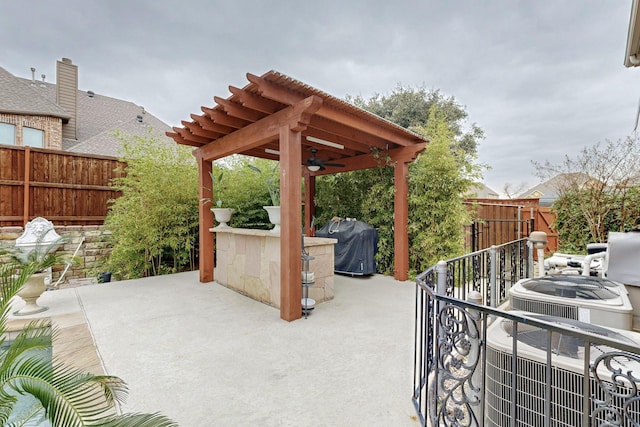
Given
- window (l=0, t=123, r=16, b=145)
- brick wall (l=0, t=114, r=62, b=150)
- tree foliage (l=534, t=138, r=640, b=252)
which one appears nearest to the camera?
tree foliage (l=534, t=138, r=640, b=252)

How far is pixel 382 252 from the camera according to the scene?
618 cm

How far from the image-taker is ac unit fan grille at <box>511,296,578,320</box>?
1.94m

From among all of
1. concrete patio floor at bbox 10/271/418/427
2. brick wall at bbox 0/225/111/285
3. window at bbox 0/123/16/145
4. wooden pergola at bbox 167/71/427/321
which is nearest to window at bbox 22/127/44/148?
window at bbox 0/123/16/145

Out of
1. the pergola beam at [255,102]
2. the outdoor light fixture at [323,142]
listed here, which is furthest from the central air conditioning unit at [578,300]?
the outdoor light fixture at [323,142]

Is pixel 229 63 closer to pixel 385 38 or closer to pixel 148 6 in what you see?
pixel 148 6

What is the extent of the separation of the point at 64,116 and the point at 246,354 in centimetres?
1283

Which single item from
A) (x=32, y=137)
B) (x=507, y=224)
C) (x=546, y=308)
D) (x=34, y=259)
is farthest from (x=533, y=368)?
(x=32, y=137)

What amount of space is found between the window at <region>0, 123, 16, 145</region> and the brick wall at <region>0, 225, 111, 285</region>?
5.60 metres

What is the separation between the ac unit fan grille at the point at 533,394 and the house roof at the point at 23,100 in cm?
1447

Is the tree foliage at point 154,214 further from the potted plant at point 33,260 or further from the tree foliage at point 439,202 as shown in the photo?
the tree foliage at point 439,202

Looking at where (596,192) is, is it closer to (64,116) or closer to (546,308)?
(546,308)

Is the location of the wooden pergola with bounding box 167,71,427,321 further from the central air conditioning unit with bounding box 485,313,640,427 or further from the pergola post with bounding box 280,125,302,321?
the central air conditioning unit with bounding box 485,313,640,427

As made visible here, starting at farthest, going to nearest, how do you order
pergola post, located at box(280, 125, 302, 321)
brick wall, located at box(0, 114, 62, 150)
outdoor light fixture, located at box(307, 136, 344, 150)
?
brick wall, located at box(0, 114, 62, 150) → outdoor light fixture, located at box(307, 136, 344, 150) → pergola post, located at box(280, 125, 302, 321)

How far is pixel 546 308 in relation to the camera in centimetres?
204
